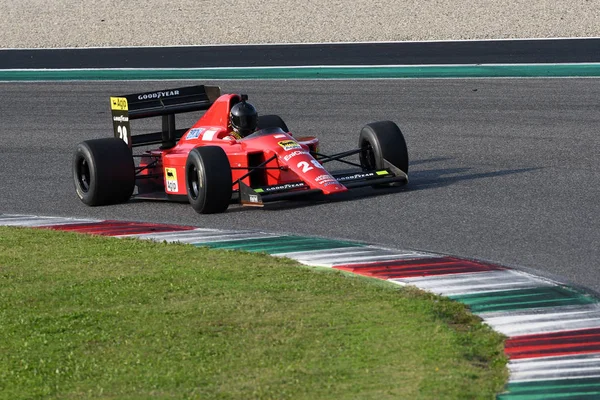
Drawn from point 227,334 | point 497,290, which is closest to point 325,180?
point 497,290

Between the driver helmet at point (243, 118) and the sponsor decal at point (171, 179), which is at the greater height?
the driver helmet at point (243, 118)

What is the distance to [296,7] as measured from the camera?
26.8m

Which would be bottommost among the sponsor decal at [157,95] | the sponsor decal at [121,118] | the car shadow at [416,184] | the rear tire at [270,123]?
the car shadow at [416,184]

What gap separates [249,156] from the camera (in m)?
10.7

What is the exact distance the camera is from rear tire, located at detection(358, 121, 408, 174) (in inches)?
438

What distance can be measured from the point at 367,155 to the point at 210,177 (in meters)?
2.14

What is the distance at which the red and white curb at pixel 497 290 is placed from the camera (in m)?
5.75

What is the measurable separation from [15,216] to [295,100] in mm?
7125

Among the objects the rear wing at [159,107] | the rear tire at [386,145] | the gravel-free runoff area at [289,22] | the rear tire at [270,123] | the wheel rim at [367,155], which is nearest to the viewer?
the rear tire at [386,145]

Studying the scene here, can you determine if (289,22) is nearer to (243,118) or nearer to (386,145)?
(386,145)

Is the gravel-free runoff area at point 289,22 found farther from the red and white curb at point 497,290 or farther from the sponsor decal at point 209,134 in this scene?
the red and white curb at point 497,290

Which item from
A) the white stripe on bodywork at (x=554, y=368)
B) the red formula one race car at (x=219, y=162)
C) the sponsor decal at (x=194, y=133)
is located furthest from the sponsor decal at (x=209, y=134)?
the white stripe on bodywork at (x=554, y=368)

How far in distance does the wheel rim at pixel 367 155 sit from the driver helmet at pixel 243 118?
1165mm

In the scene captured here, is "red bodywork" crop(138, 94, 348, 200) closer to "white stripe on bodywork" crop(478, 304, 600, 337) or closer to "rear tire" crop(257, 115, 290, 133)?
"rear tire" crop(257, 115, 290, 133)
